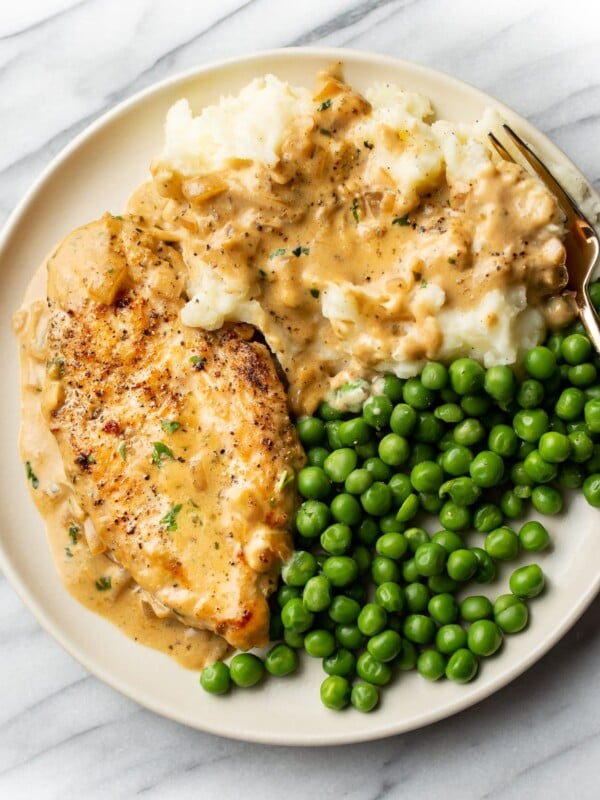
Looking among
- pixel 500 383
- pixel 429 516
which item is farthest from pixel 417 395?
pixel 429 516

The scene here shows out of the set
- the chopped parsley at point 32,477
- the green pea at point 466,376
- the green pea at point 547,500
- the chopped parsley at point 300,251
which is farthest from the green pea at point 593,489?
the chopped parsley at point 32,477

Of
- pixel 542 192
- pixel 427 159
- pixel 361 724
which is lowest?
pixel 361 724

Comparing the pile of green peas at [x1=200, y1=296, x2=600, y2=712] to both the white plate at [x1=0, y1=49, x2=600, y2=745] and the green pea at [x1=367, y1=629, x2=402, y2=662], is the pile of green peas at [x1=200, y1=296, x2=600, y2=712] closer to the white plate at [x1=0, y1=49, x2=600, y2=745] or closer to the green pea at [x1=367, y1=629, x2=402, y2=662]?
the green pea at [x1=367, y1=629, x2=402, y2=662]

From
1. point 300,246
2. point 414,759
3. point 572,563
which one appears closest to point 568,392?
point 572,563

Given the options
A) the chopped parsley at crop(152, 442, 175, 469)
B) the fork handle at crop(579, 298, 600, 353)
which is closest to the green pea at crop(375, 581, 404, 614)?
the chopped parsley at crop(152, 442, 175, 469)

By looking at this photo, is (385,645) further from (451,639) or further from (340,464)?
(340,464)

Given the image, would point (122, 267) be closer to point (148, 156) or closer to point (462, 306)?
point (148, 156)

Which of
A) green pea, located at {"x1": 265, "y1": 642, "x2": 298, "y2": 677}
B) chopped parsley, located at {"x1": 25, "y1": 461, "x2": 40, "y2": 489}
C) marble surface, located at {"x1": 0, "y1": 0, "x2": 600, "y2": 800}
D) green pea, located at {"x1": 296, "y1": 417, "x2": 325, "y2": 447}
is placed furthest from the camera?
chopped parsley, located at {"x1": 25, "y1": 461, "x2": 40, "y2": 489}
